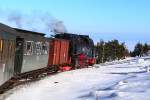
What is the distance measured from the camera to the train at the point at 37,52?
1777cm

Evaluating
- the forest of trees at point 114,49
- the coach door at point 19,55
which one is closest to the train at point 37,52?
the coach door at point 19,55

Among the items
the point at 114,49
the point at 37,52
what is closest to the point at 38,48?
the point at 37,52

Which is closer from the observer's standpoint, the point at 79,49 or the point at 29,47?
the point at 29,47

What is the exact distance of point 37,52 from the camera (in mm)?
27234

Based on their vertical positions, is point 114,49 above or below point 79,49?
above

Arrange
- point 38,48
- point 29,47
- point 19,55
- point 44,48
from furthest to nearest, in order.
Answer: point 44,48 < point 38,48 < point 29,47 < point 19,55

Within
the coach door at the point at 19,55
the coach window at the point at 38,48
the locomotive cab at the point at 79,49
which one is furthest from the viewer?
the locomotive cab at the point at 79,49

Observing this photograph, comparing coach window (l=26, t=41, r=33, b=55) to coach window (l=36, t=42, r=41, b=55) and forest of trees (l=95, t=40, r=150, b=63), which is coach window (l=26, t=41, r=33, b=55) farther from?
forest of trees (l=95, t=40, r=150, b=63)

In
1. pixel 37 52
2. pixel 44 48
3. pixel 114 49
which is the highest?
pixel 114 49

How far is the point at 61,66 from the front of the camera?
124 feet

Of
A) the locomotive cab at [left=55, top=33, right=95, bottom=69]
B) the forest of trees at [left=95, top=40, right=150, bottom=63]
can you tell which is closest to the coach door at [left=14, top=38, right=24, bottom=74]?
the locomotive cab at [left=55, top=33, right=95, bottom=69]

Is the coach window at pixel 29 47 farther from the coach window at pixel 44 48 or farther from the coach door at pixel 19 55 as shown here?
the coach window at pixel 44 48

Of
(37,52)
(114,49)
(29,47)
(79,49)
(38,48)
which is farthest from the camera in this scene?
(114,49)

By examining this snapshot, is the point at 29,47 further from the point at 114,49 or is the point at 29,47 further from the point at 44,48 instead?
the point at 114,49
